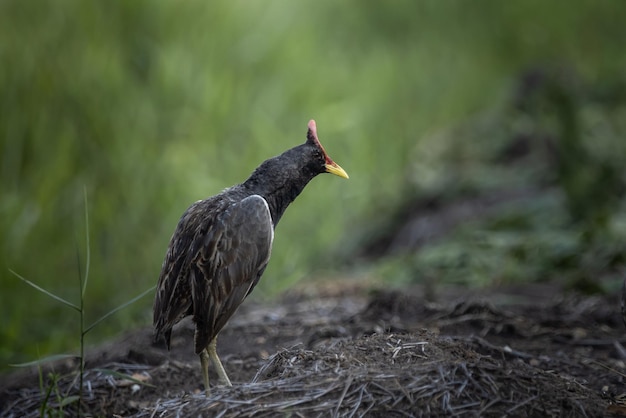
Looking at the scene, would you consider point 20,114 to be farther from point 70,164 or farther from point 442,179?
point 442,179

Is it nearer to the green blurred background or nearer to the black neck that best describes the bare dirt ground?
the black neck

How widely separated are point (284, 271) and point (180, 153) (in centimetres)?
142

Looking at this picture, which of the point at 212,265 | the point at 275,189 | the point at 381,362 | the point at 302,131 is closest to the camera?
the point at 381,362

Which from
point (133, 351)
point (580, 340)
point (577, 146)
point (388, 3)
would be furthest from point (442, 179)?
point (133, 351)

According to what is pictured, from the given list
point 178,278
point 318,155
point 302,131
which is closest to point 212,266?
point 178,278

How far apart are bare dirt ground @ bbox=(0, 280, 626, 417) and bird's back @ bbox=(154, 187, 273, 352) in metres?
0.29

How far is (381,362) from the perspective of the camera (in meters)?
3.53

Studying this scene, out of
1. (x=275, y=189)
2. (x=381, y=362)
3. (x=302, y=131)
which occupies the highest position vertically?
(x=302, y=131)

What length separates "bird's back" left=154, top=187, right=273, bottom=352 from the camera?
151 inches

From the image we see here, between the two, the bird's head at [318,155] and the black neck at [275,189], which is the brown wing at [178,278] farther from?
the bird's head at [318,155]

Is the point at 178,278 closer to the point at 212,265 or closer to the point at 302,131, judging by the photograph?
the point at 212,265

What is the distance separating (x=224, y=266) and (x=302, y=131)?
539 centimetres

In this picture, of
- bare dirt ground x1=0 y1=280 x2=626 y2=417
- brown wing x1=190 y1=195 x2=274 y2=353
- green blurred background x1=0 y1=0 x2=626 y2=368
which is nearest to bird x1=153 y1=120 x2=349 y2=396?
brown wing x1=190 y1=195 x2=274 y2=353

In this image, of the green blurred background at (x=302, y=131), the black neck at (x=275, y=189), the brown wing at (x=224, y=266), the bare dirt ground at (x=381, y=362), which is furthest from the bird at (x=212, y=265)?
the green blurred background at (x=302, y=131)
